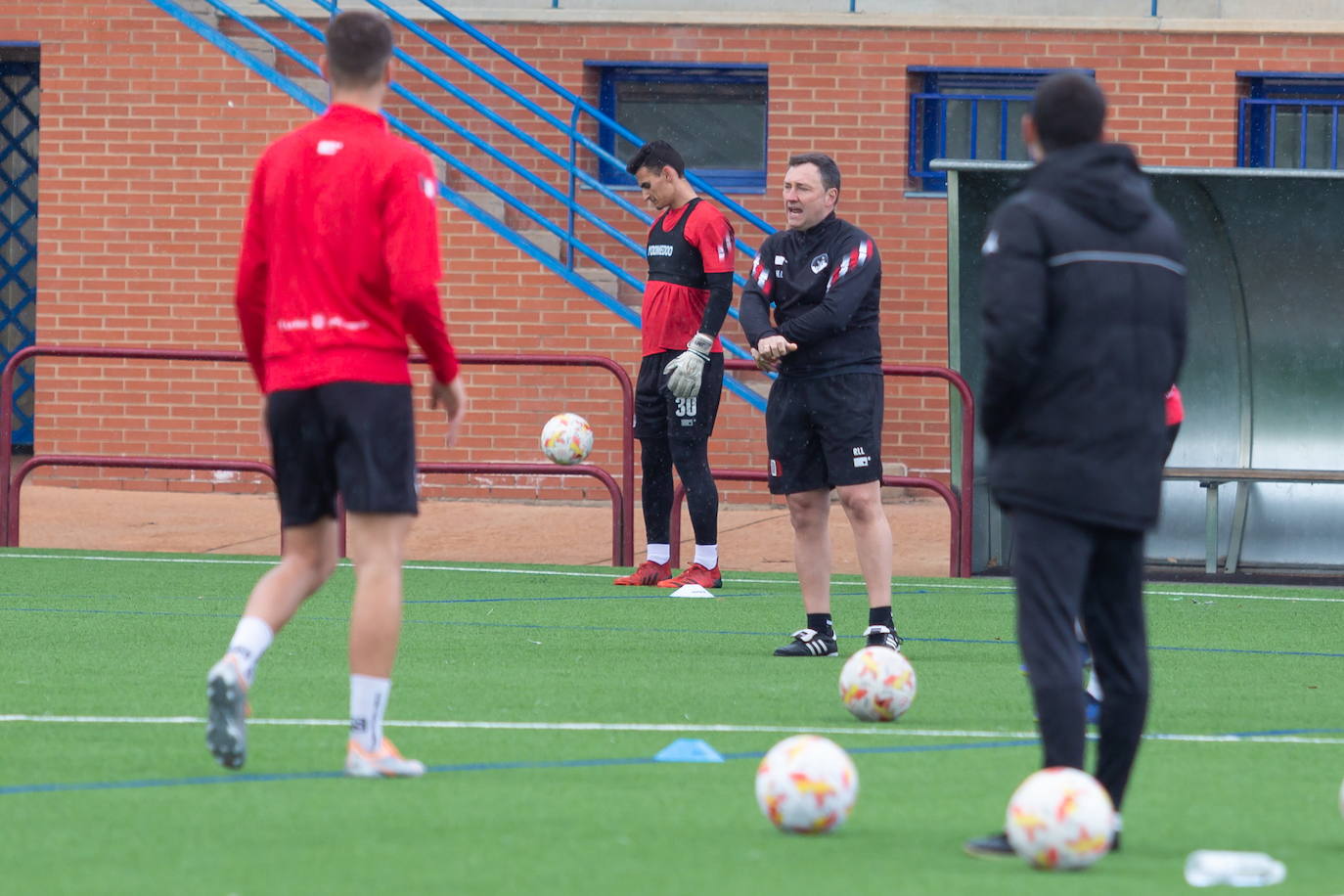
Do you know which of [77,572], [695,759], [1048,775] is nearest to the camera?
[1048,775]

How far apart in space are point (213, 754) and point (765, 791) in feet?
4.45

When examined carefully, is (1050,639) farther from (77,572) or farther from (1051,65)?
(1051,65)

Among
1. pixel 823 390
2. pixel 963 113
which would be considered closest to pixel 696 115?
pixel 963 113

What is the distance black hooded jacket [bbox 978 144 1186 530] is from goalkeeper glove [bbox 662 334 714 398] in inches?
236

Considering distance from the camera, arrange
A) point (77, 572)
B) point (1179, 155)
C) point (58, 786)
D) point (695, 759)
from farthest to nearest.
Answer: point (1179, 155), point (77, 572), point (695, 759), point (58, 786)

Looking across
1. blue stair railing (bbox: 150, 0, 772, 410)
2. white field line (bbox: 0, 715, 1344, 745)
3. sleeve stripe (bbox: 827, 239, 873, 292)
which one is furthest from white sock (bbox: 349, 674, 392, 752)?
blue stair railing (bbox: 150, 0, 772, 410)

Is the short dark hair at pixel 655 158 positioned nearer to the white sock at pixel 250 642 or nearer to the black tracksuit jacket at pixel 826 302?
the black tracksuit jacket at pixel 826 302

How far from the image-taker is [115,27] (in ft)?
49.9

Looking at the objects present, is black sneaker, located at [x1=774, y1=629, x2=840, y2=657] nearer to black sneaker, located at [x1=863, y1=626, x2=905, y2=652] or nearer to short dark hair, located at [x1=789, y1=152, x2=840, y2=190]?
black sneaker, located at [x1=863, y1=626, x2=905, y2=652]

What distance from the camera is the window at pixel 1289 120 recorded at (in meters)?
15.8

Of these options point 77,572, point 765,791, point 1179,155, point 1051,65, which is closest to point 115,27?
point 77,572

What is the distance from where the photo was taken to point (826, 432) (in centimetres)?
788

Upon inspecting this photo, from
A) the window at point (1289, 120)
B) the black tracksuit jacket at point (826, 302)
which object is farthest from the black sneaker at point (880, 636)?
the window at point (1289, 120)

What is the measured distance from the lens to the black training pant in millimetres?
4238
